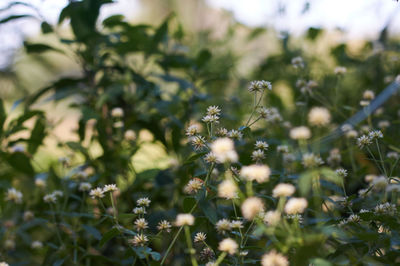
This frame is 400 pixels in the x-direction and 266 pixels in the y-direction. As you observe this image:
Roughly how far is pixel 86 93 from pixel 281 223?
2.71ft

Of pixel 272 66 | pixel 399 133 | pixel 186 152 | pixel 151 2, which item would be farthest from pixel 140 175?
pixel 151 2

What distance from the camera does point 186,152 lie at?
1083 mm

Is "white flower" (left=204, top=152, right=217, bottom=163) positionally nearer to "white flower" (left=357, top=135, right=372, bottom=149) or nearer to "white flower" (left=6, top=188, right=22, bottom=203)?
"white flower" (left=357, top=135, right=372, bottom=149)

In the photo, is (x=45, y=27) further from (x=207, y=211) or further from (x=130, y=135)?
(x=207, y=211)

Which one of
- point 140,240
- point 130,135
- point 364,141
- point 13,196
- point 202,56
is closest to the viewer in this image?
point 140,240

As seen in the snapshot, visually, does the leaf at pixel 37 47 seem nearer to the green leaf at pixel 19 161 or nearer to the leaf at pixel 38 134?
the leaf at pixel 38 134

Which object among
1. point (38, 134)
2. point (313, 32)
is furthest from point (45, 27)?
point (313, 32)

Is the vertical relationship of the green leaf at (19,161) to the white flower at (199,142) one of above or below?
above

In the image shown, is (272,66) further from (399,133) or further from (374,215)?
(374,215)

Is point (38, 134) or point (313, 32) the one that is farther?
point (313, 32)

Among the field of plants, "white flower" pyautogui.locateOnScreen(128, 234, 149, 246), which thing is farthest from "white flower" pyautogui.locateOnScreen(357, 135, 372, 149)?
"white flower" pyautogui.locateOnScreen(128, 234, 149, 246)

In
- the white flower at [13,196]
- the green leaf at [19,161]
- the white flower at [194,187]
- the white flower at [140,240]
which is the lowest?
the white flower at [140,240]

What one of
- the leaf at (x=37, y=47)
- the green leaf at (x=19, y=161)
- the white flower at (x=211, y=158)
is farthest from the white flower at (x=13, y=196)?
the white flower at (x=211, y=158)

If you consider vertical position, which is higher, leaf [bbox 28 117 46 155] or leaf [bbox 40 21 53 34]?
leaf [bbox 40 21 53 34]
